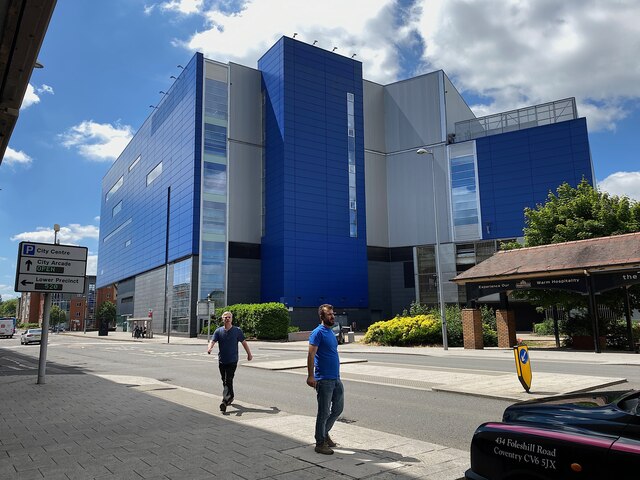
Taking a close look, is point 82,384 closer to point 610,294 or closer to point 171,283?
point 610,294

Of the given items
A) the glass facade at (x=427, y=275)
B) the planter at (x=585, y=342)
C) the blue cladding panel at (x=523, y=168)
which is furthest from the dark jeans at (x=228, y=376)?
the glass facade at (x=427, y=275)

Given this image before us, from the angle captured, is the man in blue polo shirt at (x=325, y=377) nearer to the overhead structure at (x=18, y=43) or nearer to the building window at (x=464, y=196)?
the overhead structure at (x=18, y=43)

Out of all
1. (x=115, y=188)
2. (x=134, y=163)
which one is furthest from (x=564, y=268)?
(x=115, y=188)

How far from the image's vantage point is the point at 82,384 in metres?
12.8

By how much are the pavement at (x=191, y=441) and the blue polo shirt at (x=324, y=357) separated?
88cm

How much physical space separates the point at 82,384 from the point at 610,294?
22.3 m

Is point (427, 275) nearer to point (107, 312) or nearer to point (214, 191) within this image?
point (214, 191)

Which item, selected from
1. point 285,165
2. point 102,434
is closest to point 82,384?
point 102,434

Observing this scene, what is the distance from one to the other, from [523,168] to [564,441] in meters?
61.1

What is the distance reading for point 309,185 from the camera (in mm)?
57812

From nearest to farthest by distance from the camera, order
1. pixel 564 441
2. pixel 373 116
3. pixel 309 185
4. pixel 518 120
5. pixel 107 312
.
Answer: pixel 564 441, pixel 309 185, pixel 518 120, pixel 373 116, pixel 107 312

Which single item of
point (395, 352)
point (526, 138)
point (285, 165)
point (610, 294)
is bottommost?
point (395, 352)

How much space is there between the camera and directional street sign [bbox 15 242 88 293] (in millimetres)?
12312

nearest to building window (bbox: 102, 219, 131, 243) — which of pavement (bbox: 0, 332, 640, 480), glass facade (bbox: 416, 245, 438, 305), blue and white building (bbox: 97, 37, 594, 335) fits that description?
blue and white building (bbox: 97, 37, 594, 335)
